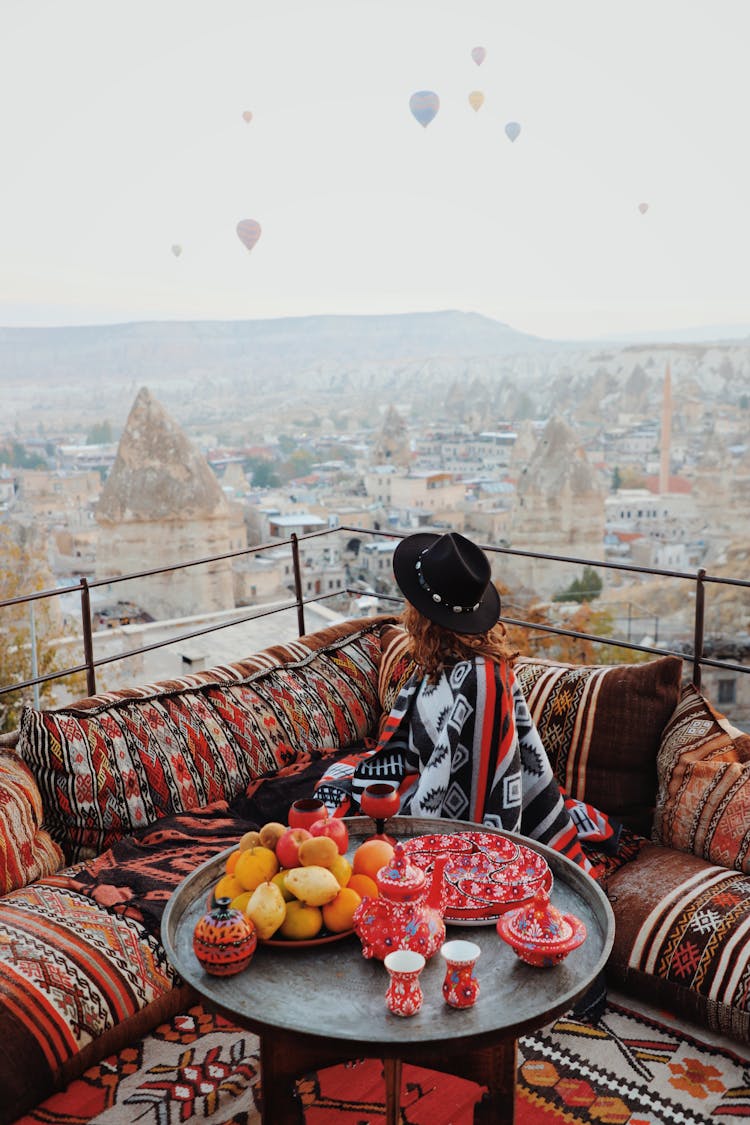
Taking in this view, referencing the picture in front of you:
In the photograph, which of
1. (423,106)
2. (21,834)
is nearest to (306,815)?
(21,834)

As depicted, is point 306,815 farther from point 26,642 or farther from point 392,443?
point 392,443

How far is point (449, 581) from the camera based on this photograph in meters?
2.23

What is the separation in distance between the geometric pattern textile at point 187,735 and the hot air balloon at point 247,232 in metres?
20.5

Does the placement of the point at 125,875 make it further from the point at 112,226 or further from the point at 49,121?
the point at 112,226

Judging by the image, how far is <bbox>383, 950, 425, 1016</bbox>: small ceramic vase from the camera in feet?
4.62

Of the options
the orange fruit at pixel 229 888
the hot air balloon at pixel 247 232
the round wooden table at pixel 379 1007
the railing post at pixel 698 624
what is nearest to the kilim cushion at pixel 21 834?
the round wooden table at pixel 379 1007

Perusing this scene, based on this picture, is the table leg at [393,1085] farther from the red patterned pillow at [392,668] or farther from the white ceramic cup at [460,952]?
the red patterned pillow at [392,668]

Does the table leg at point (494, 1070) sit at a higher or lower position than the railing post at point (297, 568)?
lower

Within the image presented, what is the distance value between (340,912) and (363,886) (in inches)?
2.6

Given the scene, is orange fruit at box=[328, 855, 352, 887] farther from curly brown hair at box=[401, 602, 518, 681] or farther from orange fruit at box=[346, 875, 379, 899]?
curly brown hair at box=[401, 602, 518, 681]

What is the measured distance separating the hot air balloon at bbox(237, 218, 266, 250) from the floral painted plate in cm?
2193

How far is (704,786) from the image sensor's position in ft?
8.25

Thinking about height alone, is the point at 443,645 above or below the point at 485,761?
above

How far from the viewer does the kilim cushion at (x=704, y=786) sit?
2432 mm
